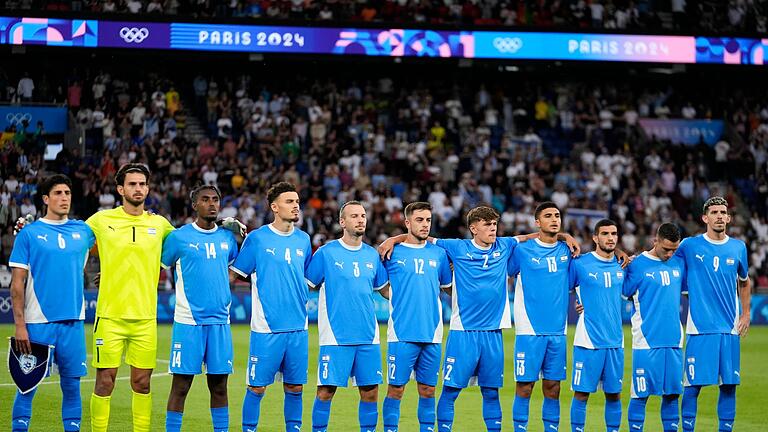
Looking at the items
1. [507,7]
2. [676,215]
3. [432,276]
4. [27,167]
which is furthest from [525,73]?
[432,276]

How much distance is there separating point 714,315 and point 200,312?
5.19 m

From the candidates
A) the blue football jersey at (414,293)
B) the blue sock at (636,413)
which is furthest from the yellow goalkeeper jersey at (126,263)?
the blue sock at (636,413)

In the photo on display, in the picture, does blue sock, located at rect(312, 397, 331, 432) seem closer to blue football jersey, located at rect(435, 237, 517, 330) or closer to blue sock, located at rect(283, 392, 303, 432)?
blue sock, located at rect(283, 392, 303, 432)

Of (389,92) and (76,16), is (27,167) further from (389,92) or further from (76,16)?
(389,92)

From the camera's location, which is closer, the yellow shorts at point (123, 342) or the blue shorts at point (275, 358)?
the yellow shorts at point (123, 342)

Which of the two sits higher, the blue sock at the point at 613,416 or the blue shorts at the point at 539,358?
the blue shorts at the point at 539,358

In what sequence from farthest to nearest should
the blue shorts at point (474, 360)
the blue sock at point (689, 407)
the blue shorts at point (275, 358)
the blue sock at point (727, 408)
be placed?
1. the blue sock at point (727, 408)
2. the blue sock at point (689, 407)
3. the blue shorts at point (474, 360)
4. the blue shorts at point (275, 358)

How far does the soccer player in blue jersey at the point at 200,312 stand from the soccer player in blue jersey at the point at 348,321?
875 millimetres

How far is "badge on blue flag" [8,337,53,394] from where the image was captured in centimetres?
970

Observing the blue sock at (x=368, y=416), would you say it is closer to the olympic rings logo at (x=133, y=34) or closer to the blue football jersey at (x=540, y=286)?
the blue football jersey at (x=540, y=286)

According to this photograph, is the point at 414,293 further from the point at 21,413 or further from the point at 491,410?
the point at 21,413

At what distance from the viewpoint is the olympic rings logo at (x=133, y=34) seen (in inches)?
1102

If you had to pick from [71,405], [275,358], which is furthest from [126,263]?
[275,358]

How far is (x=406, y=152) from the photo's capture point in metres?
30.4
